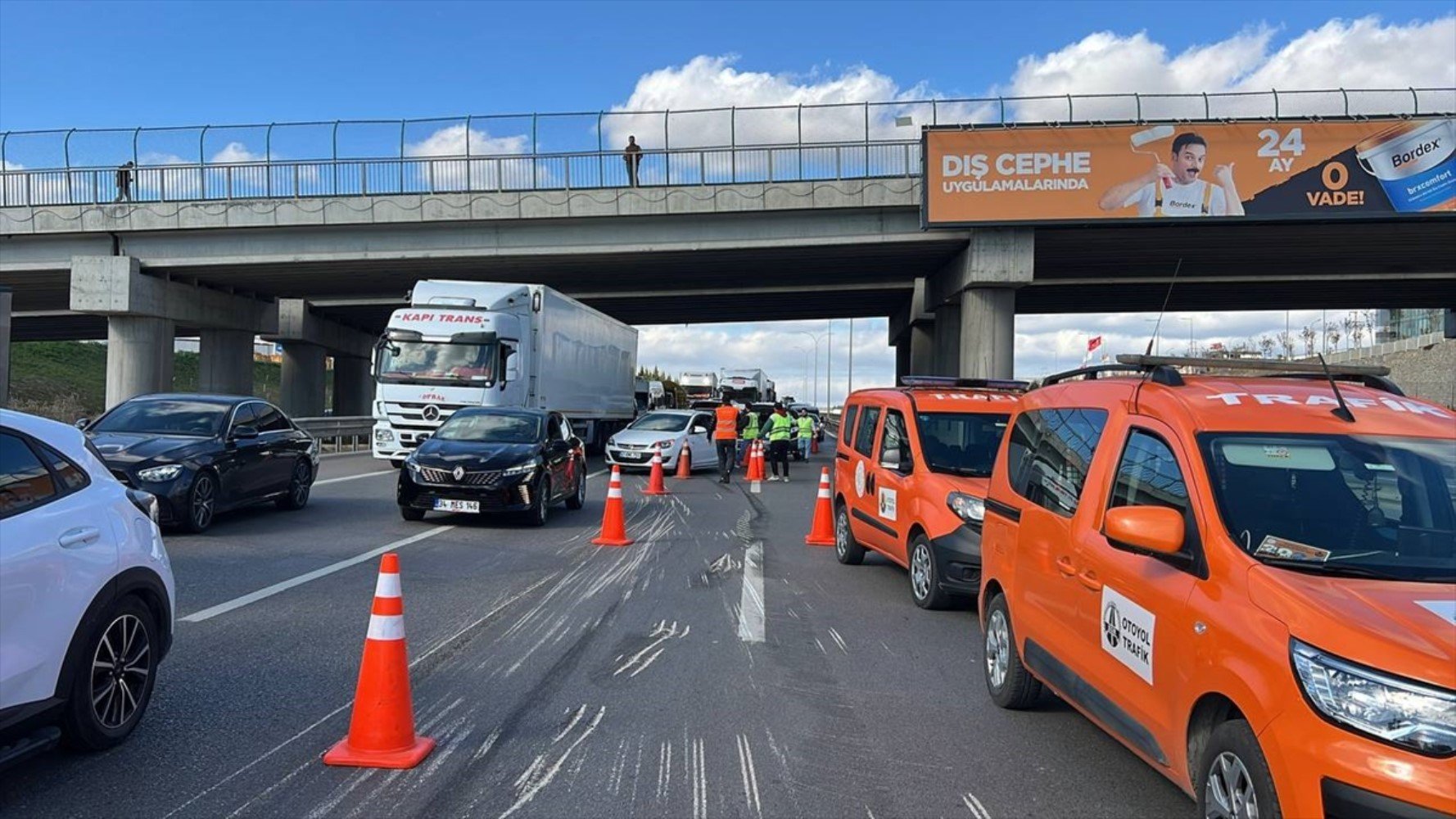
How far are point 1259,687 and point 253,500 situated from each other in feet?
39.8

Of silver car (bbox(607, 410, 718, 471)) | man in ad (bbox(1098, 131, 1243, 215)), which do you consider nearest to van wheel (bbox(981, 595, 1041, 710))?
silver car (bbox(607, 410, 718, 471))

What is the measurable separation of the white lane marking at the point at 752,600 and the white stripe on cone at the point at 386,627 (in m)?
3.09

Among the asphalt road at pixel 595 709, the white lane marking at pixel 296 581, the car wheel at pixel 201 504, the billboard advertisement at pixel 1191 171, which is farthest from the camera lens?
the billboard advertisement at pixel 1191 171

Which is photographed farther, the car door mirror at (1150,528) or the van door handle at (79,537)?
the van door handle at (79,537)

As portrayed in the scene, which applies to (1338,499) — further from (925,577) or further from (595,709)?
(925,577)

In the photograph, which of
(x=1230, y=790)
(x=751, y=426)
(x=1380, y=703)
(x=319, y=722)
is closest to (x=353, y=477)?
(x=751, y=426)

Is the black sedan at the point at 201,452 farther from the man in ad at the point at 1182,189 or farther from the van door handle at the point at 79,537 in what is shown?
the man in ad at the point at 1182,189

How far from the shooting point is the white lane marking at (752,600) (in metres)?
7.52

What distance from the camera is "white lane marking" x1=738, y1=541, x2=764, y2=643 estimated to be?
24.7ft

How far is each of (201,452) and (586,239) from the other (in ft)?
60.1

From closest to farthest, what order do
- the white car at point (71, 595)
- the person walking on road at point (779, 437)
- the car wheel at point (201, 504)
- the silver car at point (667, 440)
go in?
1. the white car at point (71, 595)
2. the car wheel at point (201, 504)
3. the person walking on road at point (779, 437)
4. the silver car at point (667, 440)

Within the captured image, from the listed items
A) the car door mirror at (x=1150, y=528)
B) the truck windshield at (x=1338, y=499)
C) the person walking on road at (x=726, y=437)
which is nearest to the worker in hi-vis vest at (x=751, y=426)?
the person walking on road at (x=726, y=437)

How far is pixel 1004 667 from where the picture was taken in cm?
562

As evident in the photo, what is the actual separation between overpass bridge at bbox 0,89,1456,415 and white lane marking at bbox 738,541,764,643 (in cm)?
1807
